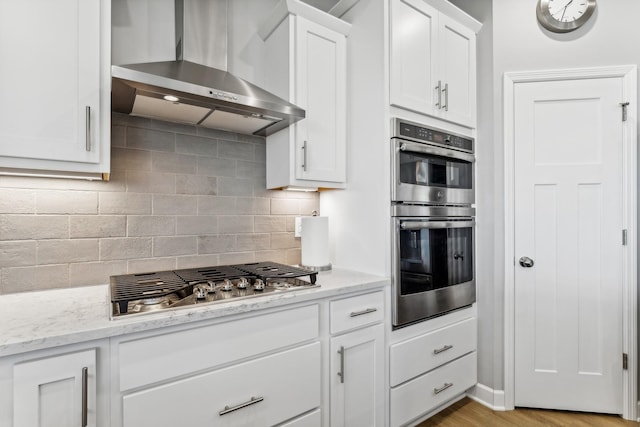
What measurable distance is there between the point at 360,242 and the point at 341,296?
0.45 m

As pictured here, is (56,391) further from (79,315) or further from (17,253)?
(17,253)

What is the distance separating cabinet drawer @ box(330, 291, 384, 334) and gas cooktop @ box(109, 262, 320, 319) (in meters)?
0.18

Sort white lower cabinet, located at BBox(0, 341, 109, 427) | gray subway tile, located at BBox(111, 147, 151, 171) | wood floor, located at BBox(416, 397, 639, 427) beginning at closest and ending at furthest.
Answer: white lower cabinet, located at BBox(0, 341, 109, 427) < gray subway tile, located at BBox(111, 147, 151, 171) < wood floor, located at BBox(416, 397, 639, 427)

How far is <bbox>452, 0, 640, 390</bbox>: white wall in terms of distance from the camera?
220cm

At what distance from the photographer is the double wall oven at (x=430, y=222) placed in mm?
1893

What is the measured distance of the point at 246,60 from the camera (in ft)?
6.86

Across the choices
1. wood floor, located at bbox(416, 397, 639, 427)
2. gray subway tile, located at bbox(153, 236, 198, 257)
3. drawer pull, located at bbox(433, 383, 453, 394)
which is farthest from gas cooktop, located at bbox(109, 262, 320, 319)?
wood floor, located at bbox(416, 397, 639, 427)

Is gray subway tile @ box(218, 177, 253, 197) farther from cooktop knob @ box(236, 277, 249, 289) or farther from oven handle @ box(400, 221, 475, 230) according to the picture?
oven handle @ box(400, 221, 475, 230)

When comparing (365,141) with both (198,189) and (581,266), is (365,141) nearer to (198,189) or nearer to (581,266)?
(198,189)

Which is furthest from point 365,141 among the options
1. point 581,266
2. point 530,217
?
point 581,266

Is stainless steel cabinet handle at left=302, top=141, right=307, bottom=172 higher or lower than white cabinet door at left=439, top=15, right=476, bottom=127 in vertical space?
lower

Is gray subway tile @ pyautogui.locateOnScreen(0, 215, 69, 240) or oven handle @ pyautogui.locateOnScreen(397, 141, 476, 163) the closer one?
gray subway tile @ pyautogui.locateOnScreen(0, 215, 69, 240)

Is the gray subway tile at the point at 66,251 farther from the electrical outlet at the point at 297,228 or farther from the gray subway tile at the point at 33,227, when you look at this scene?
the electrical outlet at the point at 297,228

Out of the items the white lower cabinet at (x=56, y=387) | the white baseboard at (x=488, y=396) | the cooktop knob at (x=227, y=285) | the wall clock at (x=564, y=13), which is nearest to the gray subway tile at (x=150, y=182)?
the cooktop knob at (x=227, y=285)
